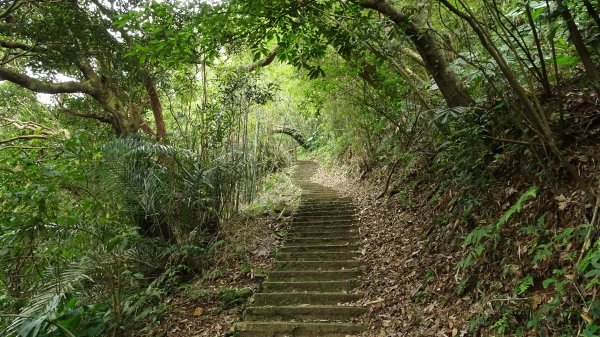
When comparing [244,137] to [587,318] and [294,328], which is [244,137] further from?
[587,318]

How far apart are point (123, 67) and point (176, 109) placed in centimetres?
187

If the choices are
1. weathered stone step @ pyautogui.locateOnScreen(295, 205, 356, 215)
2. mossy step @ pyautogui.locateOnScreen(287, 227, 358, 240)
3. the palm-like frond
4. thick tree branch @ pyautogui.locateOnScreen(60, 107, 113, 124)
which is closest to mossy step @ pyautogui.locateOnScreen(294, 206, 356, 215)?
weathered stone step @ pyautogui.locateOnScreen(295, 205, 356, 215)

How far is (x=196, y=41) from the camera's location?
4207mm

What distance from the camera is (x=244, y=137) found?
8.44 meters

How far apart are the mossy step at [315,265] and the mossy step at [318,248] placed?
48 cm

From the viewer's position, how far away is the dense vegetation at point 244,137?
10.5ft

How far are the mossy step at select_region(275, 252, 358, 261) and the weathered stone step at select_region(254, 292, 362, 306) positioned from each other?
3.73 ft

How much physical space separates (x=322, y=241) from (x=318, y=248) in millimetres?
324

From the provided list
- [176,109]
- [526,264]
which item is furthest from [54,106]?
[526,264]

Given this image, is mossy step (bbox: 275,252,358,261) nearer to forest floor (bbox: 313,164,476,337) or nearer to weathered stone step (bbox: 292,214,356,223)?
forest floor (bbox: 313,164,476,337)

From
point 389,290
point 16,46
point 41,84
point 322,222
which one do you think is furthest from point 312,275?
point 16,46

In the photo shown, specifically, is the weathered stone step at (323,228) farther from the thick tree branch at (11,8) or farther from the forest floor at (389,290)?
the thick tree branch at (11,8)

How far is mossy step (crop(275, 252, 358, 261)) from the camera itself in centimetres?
629

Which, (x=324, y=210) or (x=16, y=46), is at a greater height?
(x=16, y=46)
